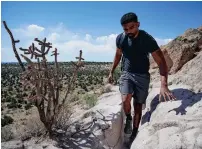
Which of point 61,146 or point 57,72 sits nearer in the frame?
point 61,146

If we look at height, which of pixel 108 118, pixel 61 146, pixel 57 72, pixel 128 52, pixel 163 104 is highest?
pixel 128 52

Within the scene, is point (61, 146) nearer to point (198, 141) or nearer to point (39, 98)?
point (39, 98)

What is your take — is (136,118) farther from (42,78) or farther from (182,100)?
(42,78)

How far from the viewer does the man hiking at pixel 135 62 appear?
4.37 meters

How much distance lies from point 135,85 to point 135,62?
38 cm

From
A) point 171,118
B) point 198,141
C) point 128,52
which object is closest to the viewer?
point 198,141

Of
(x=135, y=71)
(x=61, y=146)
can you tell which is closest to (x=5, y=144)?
(x=61, y=146)

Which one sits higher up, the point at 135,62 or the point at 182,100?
the point at 135,62

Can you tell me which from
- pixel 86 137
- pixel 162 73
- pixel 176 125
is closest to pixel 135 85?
pixel 162 73

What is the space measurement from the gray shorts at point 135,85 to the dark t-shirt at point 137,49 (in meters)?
0.08

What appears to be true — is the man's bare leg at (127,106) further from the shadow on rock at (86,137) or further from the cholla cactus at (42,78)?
the cholla cactus at (42,78)

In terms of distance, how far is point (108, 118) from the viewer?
5.21m

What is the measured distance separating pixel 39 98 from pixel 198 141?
2530mm

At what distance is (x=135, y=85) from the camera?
473 centimetres
